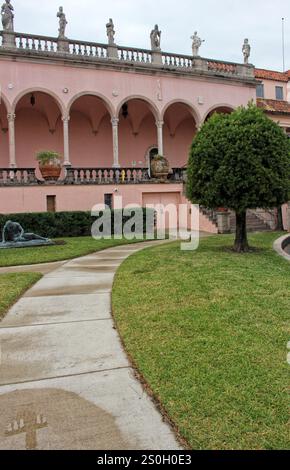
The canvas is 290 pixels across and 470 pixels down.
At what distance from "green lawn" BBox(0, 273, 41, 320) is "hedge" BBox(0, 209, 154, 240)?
7.27 metres

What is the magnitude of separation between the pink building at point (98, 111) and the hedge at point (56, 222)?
84.4 inches

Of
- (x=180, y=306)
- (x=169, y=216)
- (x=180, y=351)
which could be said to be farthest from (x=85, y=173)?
(x=180, y=351)

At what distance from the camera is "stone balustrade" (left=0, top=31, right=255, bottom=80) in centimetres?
1916

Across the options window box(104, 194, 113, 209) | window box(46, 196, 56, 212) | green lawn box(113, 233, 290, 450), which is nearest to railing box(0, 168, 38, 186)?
window box(46, 196, 56, 212)

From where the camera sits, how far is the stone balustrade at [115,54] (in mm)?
19156

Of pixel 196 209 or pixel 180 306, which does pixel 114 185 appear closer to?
pixel 196 209

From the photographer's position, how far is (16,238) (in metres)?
13.4

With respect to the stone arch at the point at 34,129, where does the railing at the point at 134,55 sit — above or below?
above

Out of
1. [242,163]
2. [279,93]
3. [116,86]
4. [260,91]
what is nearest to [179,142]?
[116,86]

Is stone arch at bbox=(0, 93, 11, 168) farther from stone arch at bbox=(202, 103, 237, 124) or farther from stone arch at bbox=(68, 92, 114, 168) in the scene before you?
stone arch at bbox=(202, 103, 237, 124)

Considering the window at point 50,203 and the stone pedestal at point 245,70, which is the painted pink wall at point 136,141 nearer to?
the stone pedestal at point 245,70

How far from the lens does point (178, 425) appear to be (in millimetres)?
2873

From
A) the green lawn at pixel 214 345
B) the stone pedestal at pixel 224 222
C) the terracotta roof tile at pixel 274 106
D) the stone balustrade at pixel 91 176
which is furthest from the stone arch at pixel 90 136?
the green lawn at pixel 214 345
